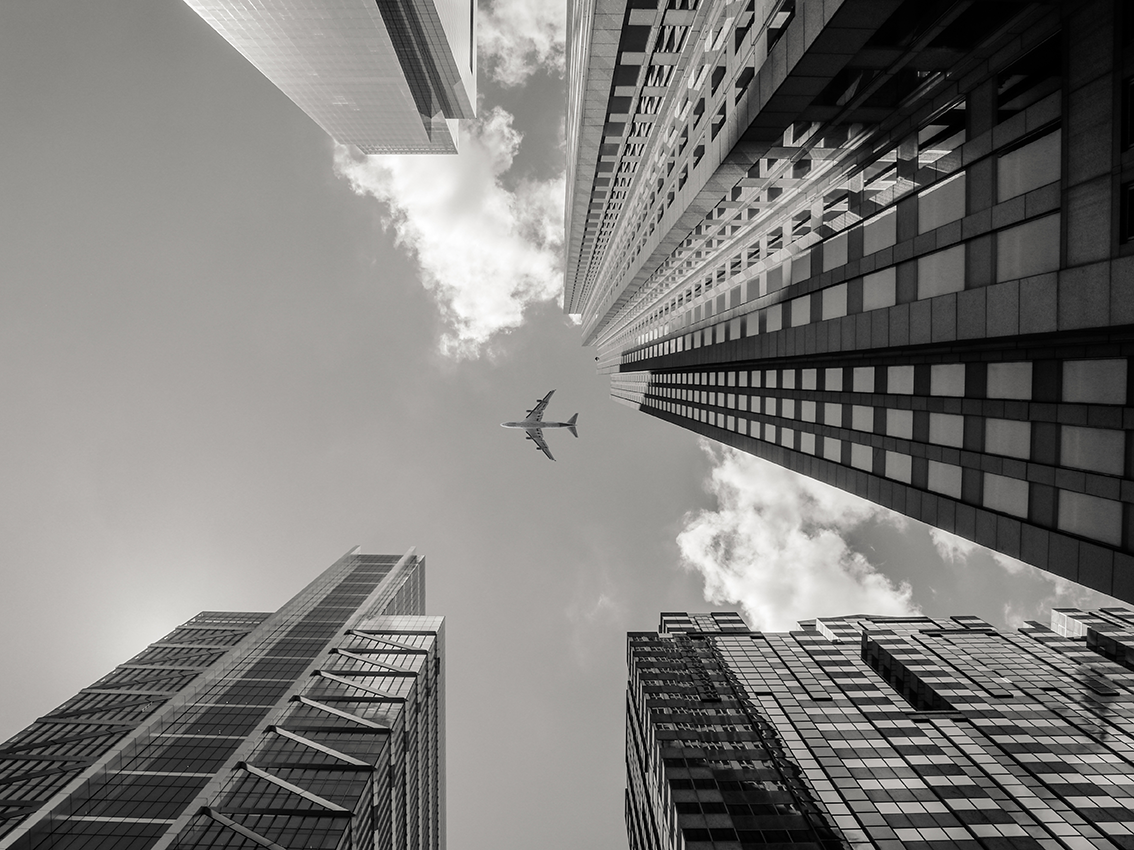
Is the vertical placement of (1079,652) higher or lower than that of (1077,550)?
lower

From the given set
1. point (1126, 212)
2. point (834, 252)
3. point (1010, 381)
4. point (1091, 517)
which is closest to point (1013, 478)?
point (1091, 517)

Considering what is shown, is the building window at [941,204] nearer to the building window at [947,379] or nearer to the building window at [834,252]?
the building window at [834,252]

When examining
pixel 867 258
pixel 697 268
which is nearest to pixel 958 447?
pixel 867 258

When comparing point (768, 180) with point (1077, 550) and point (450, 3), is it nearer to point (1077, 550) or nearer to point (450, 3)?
point (1077, 550)

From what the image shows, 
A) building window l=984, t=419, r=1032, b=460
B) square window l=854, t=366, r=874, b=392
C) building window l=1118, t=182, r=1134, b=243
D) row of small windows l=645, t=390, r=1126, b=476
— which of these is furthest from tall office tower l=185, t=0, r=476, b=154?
building window l=1118, t=182, r=1134, b=243

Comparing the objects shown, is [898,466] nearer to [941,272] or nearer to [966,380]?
[966,380]

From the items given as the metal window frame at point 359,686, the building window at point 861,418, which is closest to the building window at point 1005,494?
the building window at point 861,418
